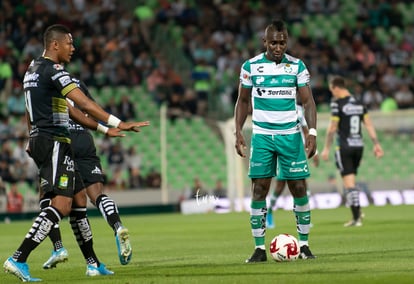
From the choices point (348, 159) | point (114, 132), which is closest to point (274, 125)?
point (114, 132)

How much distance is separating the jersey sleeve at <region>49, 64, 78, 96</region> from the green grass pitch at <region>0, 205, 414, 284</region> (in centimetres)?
181

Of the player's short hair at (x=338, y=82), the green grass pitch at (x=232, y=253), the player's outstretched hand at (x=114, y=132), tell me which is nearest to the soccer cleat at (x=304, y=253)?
the green grass pitch at (x=232, y=253)

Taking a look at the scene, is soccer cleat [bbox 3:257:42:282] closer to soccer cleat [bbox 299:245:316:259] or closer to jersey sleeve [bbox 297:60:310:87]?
soccer cleat [bbox 299:245:316:259]

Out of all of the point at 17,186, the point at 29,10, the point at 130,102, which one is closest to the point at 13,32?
the point at 29,10

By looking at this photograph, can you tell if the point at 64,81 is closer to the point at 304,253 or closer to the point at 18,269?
the point at 18,269

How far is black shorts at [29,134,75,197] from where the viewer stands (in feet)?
32.8

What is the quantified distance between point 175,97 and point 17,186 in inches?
239

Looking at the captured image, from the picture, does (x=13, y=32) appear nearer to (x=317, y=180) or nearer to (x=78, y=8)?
(x=78, y=8)

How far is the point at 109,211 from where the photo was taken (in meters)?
11.2

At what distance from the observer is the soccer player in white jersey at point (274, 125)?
1156 centimetres

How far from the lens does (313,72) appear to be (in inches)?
1342

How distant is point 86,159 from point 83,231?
137 cm

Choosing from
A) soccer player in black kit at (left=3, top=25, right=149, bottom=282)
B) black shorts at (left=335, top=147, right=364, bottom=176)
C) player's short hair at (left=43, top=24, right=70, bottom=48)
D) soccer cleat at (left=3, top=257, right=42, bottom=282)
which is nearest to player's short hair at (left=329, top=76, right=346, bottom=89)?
black shorts at (left=335, top=147, right=364, bottom=176)

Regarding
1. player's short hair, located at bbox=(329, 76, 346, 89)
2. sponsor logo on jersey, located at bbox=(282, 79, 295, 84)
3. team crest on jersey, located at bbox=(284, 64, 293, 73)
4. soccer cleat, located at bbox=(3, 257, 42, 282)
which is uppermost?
team crest on jersey, located at bbox=(284, 64, 293, 73)
